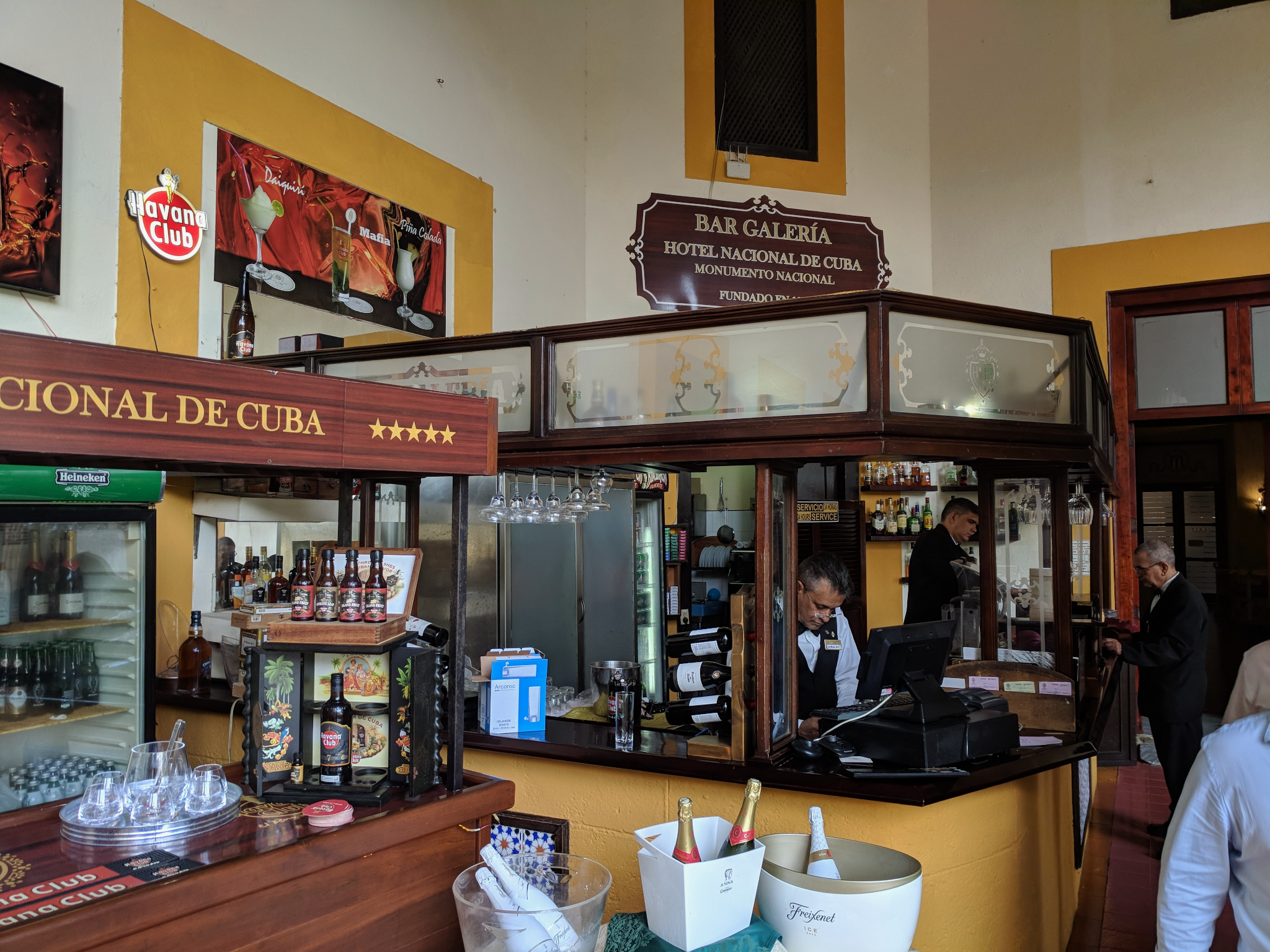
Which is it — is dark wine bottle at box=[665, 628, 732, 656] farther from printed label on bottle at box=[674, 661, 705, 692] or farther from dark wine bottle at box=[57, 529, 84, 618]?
dark wine bottle at box=[57, 529, 84, 618]

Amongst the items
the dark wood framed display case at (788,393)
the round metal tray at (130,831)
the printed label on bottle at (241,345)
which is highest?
the printed label on bottle at (241,345)

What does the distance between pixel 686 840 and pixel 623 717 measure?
131 cm

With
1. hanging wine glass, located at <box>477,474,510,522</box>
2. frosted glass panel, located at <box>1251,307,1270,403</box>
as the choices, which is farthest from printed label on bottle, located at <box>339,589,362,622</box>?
frosted glass panel, located at <box>1251,307,1270,403</box>

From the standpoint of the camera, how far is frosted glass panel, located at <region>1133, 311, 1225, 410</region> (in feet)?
20.7

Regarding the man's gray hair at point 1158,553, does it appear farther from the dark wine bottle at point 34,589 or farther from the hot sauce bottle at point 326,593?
the dark wine bottle at point 34,589

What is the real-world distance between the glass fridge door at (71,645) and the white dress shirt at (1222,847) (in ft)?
11.2

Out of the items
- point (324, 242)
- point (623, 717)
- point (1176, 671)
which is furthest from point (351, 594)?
point (1176, 671)

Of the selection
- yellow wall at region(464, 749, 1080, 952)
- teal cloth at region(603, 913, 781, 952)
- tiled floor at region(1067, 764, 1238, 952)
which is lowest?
tiled floor at region(1067, 764, 1238, 952)

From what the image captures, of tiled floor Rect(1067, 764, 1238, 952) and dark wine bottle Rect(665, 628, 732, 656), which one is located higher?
dark wine bottle Rect(665, 628, 732, 656)

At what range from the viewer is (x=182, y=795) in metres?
1.83

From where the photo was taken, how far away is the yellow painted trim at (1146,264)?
6.07 m

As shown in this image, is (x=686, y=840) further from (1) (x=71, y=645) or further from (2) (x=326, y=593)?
(1) (x=71, y=645)

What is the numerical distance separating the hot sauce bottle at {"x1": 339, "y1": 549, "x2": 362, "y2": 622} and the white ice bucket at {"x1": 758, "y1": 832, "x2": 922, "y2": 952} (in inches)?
43.9

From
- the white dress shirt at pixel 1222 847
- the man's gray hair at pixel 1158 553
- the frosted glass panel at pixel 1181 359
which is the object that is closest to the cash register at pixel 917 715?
the white dress shirt at pixel 1222 847
